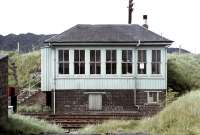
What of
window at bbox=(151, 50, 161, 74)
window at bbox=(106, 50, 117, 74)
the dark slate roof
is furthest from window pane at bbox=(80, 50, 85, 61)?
window at bbox=(151, 50, 161, 74)

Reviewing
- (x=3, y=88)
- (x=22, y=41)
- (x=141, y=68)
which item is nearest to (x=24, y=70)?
(x=141, y=68)

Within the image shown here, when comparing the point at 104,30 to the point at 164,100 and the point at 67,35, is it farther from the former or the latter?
the point at 164,100

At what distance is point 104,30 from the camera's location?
3856 cm

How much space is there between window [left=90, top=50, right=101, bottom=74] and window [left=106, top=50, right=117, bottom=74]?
0.57 metres

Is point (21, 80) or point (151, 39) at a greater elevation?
point (151, 39)

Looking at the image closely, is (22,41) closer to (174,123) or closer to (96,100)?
(96,100)

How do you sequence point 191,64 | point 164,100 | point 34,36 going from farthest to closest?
point 34,36
point 191,64
point 164,100

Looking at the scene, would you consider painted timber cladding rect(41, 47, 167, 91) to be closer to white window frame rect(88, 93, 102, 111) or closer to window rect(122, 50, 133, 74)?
window rect(122, 50, 133, 74)

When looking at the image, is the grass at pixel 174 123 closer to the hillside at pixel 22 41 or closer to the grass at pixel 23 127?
the grass at pixel 23 127

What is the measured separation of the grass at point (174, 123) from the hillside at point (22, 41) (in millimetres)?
47374

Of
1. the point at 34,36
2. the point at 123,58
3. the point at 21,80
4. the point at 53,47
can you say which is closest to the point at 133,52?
the point at 123,58

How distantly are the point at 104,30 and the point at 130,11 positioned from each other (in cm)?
1092

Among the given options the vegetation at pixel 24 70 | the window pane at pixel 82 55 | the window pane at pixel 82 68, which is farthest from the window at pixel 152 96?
the vegetation at pixel 24 70

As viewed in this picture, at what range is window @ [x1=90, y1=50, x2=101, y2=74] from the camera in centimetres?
3638
